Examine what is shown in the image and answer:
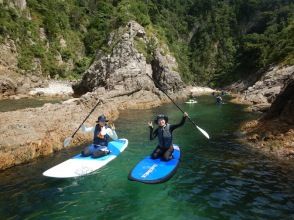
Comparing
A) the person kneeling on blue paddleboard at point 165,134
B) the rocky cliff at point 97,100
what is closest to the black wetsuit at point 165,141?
the person kneeling on blue paddleboard at point 165,134

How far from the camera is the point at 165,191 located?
1288 centimetres

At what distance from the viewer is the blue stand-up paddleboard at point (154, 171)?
12.3 m

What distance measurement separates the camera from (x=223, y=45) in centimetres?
13438

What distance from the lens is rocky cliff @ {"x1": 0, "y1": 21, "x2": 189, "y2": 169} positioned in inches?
684

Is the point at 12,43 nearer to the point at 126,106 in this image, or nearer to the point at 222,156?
the point at 126,106

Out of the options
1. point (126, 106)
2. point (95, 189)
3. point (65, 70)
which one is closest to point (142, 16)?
point (65, 70)

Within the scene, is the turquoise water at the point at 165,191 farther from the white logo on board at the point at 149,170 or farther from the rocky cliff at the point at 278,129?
the rocky cliff at the point at 278,129

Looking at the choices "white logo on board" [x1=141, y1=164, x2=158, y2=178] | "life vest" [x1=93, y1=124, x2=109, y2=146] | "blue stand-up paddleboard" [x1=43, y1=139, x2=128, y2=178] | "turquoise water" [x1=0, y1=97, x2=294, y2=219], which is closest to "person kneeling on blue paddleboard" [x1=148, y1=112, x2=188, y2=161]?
"white logo on board" [x1=141, y1=164, x2=158, y2=178]

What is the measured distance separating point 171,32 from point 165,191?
328 ft

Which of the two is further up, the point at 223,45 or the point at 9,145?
the point at 223,45

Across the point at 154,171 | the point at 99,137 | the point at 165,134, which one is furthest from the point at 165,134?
the point at 99,137

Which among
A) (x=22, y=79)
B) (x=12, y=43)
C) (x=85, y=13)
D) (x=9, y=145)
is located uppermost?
(x=85, y=13)

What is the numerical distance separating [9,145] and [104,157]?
492cm

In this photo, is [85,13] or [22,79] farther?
[85,13]
